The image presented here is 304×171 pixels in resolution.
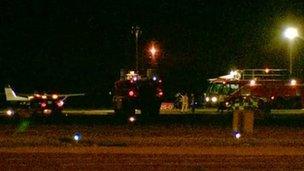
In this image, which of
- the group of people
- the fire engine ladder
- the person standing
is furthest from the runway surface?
the person standing

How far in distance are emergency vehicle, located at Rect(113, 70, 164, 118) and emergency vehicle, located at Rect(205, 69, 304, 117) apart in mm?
8323

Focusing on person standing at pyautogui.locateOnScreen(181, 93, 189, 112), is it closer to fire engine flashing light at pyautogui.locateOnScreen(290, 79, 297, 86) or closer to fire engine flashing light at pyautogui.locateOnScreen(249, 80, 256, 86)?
fire engine flashing light at pyautogui.locateOnScreen(249, 80, 256, 86)

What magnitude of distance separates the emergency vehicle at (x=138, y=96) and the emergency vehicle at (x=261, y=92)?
8.32 m

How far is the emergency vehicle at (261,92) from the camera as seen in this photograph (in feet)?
178

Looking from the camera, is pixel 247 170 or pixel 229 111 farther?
pixel 229 111

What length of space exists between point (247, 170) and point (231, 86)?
125ft

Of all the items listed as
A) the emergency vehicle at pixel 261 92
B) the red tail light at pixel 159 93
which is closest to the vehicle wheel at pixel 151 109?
the red tail light at pixel 159 93

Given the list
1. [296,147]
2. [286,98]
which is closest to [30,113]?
[286,98]

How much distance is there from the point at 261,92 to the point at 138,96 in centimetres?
1246

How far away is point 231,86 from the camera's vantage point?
57812 millimetres

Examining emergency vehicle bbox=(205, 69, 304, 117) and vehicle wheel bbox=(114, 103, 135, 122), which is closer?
vehicle wheel bbox=(114, 103, 135, 122)

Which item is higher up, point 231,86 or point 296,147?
point 231,86

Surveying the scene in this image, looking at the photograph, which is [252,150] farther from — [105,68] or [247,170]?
[105,68]

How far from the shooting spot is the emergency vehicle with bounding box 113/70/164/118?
151ft
